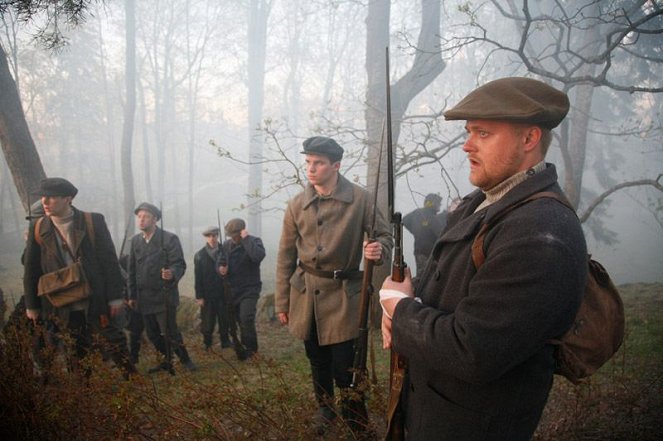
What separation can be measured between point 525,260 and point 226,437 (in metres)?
1.86

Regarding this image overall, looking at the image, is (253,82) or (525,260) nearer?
(525,260)

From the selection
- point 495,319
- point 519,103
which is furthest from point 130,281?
point 519,103

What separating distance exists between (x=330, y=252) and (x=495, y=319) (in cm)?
207

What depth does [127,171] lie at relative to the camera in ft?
49.9

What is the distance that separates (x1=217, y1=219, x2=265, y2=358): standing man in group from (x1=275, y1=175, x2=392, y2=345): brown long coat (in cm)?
303

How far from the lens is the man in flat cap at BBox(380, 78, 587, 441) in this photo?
1.26 meters

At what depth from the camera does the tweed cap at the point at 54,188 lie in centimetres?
397

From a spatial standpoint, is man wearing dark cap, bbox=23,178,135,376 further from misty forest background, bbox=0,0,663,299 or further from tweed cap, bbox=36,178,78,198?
misty forest background, bbox=0,0,663,299

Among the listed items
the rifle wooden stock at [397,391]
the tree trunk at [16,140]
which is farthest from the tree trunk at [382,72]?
the tree trunk at [16,140]

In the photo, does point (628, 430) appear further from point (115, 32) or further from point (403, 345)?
point (115, 32)

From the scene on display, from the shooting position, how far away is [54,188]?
401 centimetres

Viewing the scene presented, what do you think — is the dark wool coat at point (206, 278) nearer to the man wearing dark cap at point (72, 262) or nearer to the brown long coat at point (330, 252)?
the man wearing dark cap at point (72, 262)

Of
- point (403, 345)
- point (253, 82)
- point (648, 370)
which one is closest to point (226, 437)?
point (403, 345)

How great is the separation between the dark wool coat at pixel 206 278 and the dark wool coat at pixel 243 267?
0.40m
